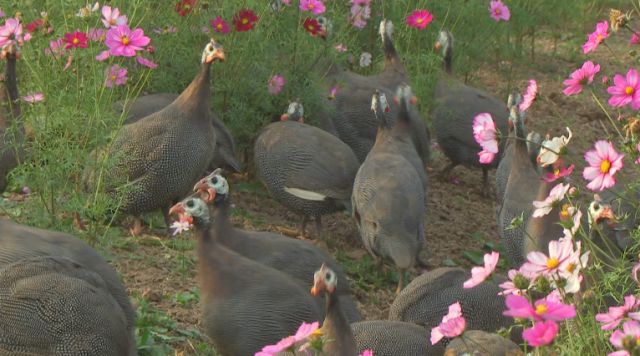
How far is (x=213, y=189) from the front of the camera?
18.5ft

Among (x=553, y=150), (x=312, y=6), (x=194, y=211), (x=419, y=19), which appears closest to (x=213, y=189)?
(x=194, y=211)

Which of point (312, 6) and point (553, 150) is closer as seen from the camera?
point (553, 150)

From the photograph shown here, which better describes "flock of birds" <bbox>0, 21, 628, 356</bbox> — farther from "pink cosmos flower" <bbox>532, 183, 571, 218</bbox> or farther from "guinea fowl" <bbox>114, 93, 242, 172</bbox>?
"pink cosmos flower" <bbox>532, 183, 571, 218</bbox>

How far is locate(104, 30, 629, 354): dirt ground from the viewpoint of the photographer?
18.7ft

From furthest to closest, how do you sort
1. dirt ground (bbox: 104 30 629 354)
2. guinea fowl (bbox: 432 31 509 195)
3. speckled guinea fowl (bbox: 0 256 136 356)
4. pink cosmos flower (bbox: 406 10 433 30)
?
guinea fowl (bbox: 432 31 509 195), pink cosmos flower (bbox: 406 10 433 30), dirt ground (bbox: 104 30 629 354), speckled guinea fowl (bbox: 0 256 136 356)

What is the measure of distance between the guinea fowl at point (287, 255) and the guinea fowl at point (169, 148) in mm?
749

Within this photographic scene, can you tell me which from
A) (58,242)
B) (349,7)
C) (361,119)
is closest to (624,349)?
(58,242)

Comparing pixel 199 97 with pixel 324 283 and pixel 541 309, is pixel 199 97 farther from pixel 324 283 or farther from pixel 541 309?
pixel 541 309

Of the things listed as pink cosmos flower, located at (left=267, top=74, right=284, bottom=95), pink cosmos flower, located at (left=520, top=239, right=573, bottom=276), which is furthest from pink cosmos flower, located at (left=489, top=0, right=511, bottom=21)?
pink cosmos flower, located at (left=520, top=239, right=573, bottom=276)

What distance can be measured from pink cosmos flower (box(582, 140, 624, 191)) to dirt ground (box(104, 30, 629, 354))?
4.84 feet

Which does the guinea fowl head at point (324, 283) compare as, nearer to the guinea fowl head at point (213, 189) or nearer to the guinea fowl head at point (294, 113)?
the guinea fowl head at point (213, 189)

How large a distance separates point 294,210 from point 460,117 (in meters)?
1.86

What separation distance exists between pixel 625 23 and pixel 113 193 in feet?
10.4

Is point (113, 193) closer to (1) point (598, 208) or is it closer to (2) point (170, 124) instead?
(2) point (170, 124)
